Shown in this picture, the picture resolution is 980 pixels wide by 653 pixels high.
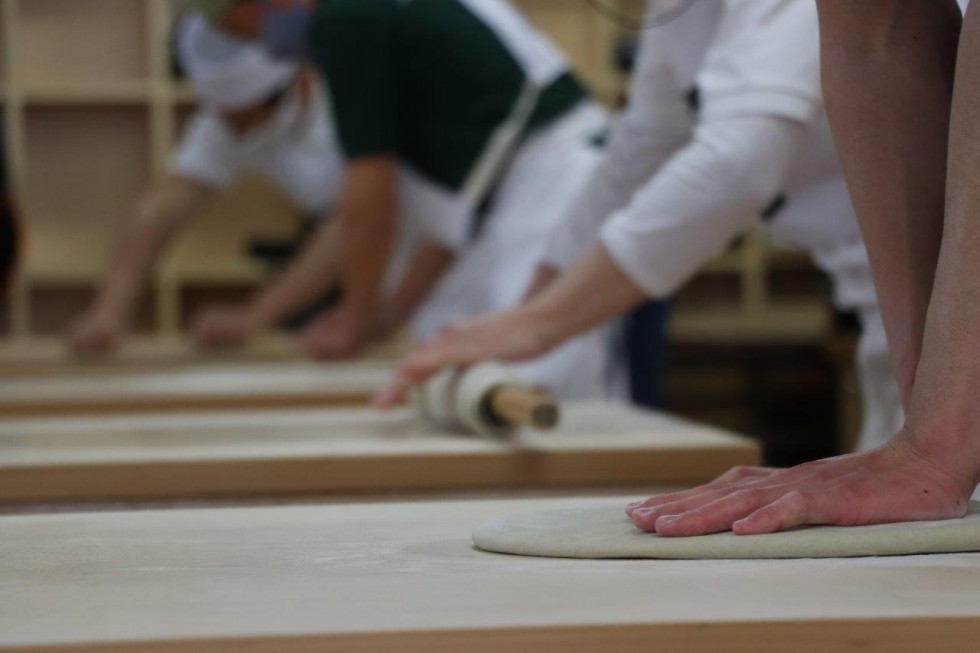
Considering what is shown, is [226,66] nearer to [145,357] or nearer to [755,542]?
[145,357]

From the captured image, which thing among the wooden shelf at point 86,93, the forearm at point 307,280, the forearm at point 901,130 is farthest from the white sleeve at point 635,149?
the wooden shelf at point 86,93

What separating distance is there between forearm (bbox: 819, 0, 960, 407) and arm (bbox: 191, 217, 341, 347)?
2547 millimetres

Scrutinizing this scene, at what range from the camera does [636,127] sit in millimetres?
1818

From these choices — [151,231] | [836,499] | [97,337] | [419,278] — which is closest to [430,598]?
[836,499]

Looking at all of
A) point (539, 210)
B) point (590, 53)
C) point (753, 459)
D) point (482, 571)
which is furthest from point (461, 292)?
point (590, 53)

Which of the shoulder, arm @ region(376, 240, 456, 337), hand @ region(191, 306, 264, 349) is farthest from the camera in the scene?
hand @ region(191, 306, 264, 349)

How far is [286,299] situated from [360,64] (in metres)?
1.21

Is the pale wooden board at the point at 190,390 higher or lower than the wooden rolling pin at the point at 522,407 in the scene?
lower

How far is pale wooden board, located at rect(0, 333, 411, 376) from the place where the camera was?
278cm

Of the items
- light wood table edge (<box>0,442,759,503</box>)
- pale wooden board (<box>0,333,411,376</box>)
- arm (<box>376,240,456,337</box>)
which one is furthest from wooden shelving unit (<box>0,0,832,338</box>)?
light wood table edge (<box>0,442,759,503</box>)

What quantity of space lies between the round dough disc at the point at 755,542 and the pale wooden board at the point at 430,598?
11mm

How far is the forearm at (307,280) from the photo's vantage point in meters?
3.41

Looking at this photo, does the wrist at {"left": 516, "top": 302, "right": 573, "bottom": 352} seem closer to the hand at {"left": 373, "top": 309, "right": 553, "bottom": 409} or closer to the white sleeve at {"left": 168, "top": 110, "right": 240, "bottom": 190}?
the hand at {"left": 373, "top": 309, "right": 553, "bottom": 409}

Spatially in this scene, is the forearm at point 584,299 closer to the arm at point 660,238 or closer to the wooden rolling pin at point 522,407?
the arm at point 660,238
